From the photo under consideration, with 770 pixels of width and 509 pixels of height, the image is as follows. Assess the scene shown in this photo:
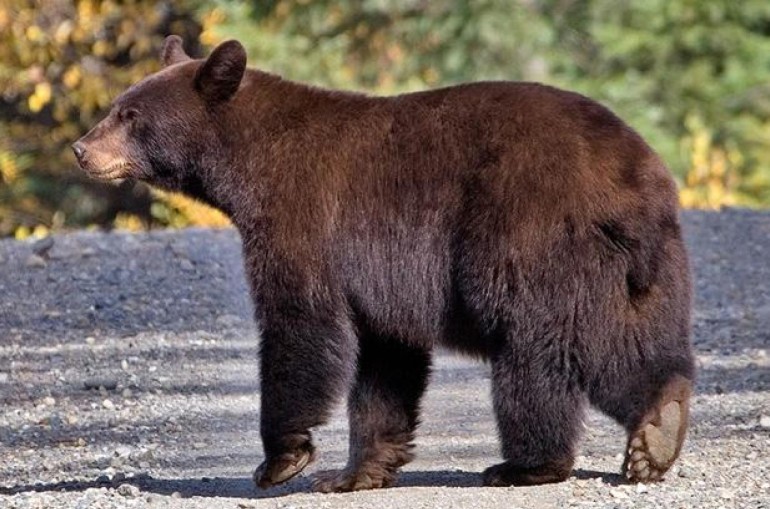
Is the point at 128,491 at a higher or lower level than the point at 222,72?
lower

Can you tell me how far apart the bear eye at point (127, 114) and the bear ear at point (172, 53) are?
53 centimetres

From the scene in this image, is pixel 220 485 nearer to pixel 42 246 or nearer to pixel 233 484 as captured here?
pixel 233 484

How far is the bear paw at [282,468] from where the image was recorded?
6555 millimetres

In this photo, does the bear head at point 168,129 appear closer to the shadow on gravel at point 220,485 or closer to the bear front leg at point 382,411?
the bear front leg at point 382,411

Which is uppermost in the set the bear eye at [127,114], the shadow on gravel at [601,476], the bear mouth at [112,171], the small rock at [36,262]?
the bear eye at [127,114]

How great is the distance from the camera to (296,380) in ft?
21.3

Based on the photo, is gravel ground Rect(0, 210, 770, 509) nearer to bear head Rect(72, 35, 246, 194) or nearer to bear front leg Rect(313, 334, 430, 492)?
bear front leg Rect(313, 334, 430, 492)

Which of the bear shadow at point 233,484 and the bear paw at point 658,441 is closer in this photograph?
the bear paw at point 658,441

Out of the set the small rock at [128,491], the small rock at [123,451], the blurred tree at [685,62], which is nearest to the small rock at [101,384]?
the small rock at [123,451]

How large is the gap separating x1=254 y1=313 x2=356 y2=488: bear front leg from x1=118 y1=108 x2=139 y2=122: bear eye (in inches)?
44.6

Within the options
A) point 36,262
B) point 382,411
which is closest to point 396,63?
point 36,262

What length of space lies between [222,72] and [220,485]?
1.58 metres

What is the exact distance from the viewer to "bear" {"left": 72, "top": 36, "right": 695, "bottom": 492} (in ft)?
20.4

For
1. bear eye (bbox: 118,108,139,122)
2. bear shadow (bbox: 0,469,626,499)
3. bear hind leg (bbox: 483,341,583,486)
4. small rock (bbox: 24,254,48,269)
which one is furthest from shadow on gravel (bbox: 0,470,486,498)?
small rock (bbox: 24,254,48,269)
